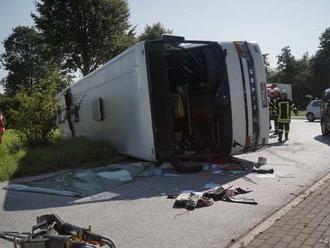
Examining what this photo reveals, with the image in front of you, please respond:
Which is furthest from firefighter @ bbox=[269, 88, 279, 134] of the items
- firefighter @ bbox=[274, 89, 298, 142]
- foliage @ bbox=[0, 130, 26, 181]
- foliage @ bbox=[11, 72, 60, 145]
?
foliage @ bbox=[0, 130, 26, 181]

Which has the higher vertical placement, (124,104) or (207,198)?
(124,104)

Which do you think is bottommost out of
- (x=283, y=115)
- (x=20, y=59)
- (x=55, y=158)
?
(x=55, y=158)

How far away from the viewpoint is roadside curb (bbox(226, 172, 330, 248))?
5549mm

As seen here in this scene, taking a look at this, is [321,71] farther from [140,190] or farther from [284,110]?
[140,190]

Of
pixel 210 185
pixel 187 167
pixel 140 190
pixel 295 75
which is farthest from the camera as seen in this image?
pixel 295 75

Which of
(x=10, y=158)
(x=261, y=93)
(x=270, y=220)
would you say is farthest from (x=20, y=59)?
(x=270, y=220)

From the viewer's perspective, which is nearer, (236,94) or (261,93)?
(236,94)

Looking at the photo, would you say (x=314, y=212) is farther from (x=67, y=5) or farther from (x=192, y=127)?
(x=67, y=5)

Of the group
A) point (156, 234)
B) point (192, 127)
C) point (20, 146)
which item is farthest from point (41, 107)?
point (156, 234)

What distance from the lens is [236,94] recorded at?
10641mm

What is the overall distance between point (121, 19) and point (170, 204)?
100 feet

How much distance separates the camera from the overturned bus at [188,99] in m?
10.3

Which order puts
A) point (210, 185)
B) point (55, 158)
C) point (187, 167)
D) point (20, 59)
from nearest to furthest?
point (210, 185), point (187, 167), point (55, 158), point (20, 59)

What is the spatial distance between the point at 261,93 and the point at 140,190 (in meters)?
3.88
